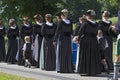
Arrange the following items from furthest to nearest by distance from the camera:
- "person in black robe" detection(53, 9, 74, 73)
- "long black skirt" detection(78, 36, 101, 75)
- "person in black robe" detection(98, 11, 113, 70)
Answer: "person in black robe" detection(53, 9, 74, 73)
"person in black robe" detection(98, 11, 113, 70)
"long black skirt" detection(78, 36, 101, 75)

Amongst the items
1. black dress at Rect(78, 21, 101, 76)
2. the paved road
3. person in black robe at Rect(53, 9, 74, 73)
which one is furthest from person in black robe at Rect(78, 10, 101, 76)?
person in black robe at Rect(53, 9, 74, 73)

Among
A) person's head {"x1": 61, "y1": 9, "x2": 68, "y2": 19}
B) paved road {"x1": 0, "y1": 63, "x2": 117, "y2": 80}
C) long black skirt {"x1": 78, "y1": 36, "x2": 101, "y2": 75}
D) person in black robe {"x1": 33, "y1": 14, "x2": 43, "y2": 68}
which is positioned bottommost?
paved road {"x1": 0, "y1": 63, "x2": 117, "y2": 80}

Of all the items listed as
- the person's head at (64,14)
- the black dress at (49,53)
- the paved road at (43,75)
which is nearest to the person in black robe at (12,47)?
the paved road at (43,75)

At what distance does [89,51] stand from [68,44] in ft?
4.55

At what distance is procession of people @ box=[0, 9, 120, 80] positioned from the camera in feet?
49.9

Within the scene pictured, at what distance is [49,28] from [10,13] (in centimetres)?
1546

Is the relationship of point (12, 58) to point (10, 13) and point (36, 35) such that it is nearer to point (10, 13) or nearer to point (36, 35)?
point (36, 35)

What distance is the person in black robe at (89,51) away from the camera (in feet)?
49.5

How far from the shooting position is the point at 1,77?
49.4 feet

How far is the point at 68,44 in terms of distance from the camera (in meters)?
16.5

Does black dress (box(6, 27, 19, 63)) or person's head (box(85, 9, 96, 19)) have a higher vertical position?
person's head (box(85, 9, 96, 19))

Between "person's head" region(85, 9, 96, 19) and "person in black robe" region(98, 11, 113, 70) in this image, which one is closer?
"person's head" region(85, 9, 96, 19)

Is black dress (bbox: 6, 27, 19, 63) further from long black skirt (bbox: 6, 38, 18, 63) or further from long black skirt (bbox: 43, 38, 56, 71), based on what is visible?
long black skirt (bbox: 43, 38, 56, 71)

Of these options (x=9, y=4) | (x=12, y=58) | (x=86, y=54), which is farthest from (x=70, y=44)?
(x=9, y=4)
